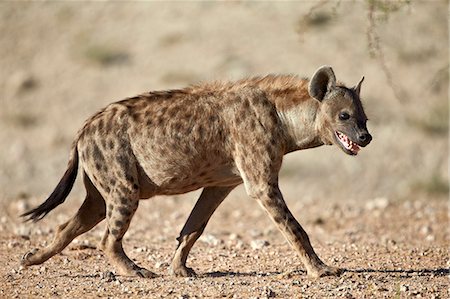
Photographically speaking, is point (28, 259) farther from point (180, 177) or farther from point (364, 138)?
point (364, 138)

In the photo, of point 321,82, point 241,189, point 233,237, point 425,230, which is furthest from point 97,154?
point 241,189

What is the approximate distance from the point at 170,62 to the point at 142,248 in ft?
37.6

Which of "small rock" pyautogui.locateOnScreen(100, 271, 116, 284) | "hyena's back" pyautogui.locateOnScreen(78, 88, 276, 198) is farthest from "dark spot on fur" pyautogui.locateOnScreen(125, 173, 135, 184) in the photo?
"small rock" pyautogui.locateOnScreen(100, 271, 116, 284)

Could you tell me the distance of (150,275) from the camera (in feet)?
29.5

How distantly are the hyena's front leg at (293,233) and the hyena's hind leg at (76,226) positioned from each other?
1.59 m

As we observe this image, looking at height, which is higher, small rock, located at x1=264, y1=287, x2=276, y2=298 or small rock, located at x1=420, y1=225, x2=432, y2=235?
small rock, located at x1=264, y1=287, x2=276, y2=298

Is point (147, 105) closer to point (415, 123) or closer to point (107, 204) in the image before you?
point (107, 204)

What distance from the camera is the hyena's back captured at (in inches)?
350

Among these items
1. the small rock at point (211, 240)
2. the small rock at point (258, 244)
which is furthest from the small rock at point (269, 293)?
the small rock at point (211, 240)

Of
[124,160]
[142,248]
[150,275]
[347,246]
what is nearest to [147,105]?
[124,160]

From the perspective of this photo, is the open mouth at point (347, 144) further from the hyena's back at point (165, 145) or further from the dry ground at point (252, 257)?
the dry ground at point (252, 257)

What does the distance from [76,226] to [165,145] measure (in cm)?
114

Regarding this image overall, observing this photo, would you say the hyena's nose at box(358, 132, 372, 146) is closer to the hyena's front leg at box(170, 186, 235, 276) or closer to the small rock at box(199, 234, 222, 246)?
the hyena's front leg at box(170, 186, 235, 276)

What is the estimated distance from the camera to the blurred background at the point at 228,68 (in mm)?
19281
